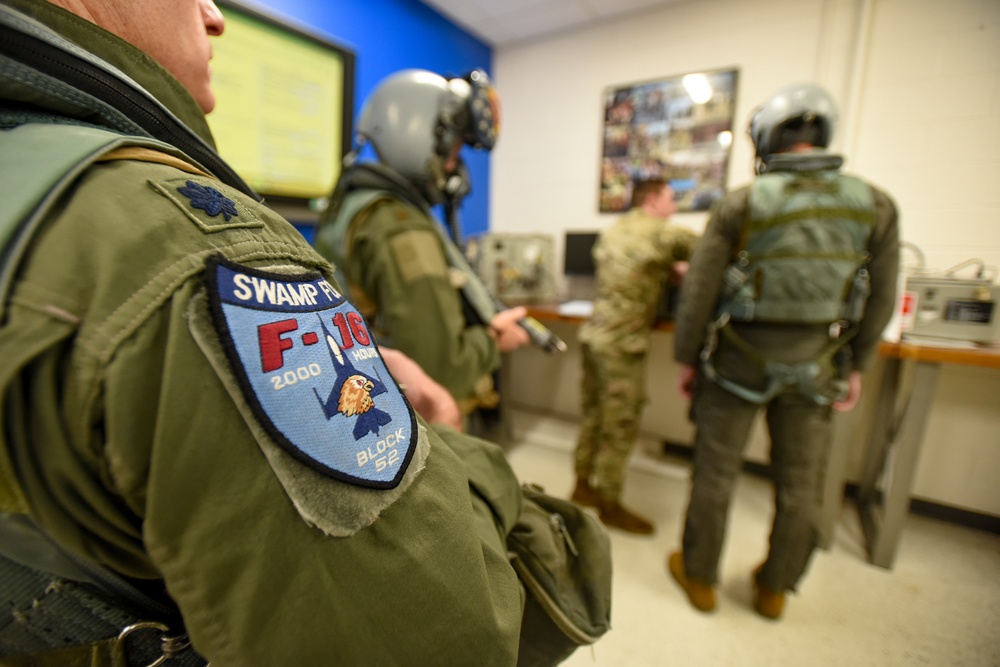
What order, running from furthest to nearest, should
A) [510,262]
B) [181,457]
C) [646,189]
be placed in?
[510,262], [646,189], [181,457]

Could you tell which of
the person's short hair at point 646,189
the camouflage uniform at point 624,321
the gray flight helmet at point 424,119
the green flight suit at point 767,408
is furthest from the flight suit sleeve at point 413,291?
the person's short hair at point 646,189

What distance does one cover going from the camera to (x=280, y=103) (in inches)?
69.1

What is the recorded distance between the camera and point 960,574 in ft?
5.10

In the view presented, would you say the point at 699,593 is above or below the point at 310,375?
below

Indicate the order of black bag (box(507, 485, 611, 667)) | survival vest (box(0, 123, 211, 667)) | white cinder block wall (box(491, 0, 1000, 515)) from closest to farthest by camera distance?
1. survival vest (box(0, 123, 211, 667))
2. black bag (box(507, 485, 611, 667))
3. white cinder block wall (box(491, 0, 1000, 515))

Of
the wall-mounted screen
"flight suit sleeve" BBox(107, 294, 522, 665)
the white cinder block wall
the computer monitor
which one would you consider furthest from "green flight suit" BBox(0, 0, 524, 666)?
the computer monitor

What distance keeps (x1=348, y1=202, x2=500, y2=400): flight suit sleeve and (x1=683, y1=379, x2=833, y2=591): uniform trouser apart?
0.84 m

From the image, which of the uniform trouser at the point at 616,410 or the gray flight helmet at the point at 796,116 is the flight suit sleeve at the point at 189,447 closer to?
the gray flight helmet at the point at 796,116

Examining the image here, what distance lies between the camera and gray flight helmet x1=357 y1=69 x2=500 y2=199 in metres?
1.18

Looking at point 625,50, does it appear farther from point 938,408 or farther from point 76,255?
point 76,255

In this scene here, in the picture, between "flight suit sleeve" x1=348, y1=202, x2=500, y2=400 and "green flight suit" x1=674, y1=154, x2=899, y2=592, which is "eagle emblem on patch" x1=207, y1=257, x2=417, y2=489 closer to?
"flight suit sleeve" x1=348, y1=202, x2=500, y2=400

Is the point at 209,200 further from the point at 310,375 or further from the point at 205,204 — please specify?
the point at 310,375

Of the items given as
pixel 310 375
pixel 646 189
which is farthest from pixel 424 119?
pixel 646 189

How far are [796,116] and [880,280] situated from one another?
0.53 meters
